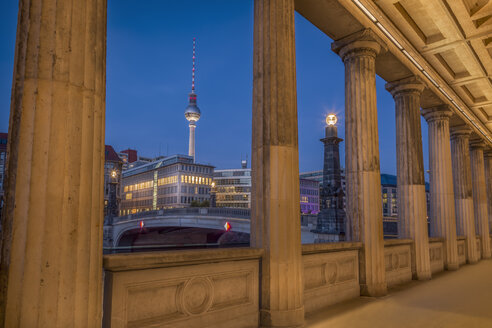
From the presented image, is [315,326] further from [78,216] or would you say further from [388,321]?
[78,216]

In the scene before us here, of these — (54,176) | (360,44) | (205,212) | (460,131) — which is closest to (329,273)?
(360,44)

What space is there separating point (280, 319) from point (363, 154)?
5094 millimetres

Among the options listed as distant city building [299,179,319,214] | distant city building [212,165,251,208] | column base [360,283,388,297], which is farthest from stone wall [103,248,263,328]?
distant city building [299,179,319,214]

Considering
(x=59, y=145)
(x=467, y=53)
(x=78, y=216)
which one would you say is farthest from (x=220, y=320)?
(x=467, y=53)

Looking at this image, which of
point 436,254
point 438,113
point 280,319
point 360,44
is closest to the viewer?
point 280,319

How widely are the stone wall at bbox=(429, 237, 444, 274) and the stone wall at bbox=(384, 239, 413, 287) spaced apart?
95.0 inches

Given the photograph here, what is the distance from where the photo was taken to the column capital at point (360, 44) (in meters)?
9.40

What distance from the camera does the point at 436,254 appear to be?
14.1 meters

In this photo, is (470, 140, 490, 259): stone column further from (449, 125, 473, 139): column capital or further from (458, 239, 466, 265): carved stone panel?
(458, 239, 466, 265): carved stone panel

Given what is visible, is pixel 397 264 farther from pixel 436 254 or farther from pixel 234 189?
pixel 234 189

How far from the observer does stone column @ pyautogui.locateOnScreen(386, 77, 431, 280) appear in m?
12.1

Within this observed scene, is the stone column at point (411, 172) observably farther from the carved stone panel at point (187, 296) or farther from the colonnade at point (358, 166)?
the carved stone panel at point (187, 296)

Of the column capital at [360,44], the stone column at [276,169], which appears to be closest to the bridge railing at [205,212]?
the column capital at [360,44]

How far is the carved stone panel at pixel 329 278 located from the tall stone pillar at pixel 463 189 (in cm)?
1118
